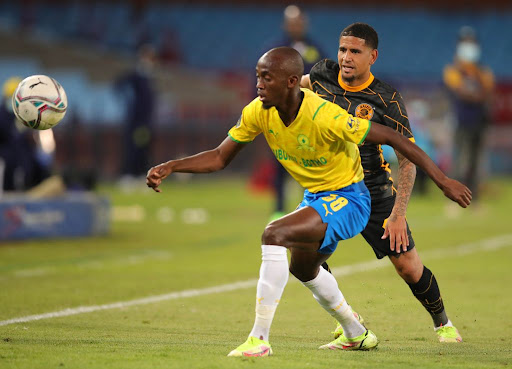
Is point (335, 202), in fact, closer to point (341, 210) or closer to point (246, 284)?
point (341, 210)

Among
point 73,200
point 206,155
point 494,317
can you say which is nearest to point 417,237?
point 73,200

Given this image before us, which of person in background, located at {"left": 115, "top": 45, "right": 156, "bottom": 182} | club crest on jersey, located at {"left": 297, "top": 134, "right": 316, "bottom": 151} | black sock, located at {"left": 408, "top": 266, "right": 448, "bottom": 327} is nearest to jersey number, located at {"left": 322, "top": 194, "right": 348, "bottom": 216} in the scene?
club crest on jersey, located at {"left": 297, "top": 134, "right": 316, "bottom": 151}

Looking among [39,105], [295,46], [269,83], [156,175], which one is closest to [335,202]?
[269,83]

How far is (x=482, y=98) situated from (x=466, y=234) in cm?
461

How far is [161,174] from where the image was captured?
539 cm

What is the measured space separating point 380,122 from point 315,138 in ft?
3.01

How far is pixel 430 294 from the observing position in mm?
6125

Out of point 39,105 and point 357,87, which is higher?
point 357,87

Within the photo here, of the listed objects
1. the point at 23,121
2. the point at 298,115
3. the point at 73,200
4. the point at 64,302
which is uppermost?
the point at 298,115

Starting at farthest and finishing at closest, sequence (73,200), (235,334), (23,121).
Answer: (73,200) < (23,121) < (235,334)

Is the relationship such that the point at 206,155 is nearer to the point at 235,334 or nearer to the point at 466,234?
the point at 235,334

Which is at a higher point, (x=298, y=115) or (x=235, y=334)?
(x=298, y=115)

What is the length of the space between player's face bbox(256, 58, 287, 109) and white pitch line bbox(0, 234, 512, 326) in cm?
255

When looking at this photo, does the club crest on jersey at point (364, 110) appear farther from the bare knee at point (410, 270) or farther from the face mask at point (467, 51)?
the face mask at point (467, 51)
